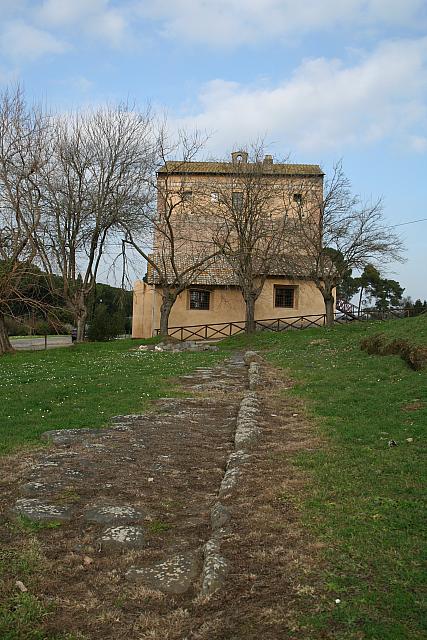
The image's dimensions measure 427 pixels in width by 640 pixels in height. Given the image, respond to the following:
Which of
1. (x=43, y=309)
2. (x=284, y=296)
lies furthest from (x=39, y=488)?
(x=284, y=296)

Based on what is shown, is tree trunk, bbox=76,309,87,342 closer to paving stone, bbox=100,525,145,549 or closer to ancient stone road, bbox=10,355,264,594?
ancient stone road, bbox=10,355,264,594

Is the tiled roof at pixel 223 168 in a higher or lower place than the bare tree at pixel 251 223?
higher

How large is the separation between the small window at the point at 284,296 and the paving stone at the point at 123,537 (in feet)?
112

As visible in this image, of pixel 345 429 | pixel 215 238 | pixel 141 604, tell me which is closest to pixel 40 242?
pixel 215 238

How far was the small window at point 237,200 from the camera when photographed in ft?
105

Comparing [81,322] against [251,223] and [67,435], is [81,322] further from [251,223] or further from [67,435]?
[67,435]

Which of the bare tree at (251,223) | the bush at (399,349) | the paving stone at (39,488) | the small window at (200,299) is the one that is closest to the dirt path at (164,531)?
the paving stone at (39,488)

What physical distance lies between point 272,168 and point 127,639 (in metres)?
→ 32.6

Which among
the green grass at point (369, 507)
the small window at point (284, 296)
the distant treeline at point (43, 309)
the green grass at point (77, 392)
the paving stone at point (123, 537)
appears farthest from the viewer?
the small window at point (284, 296)

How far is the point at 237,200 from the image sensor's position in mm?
32719

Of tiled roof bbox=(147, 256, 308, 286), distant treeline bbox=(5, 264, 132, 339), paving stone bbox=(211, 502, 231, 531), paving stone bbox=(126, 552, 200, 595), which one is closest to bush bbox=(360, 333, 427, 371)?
paving stone bbox=(211, 502, 231, 531)

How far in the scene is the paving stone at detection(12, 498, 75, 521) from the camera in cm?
522

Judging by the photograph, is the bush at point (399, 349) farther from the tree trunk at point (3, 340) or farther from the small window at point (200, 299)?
the small window at point (200, 299)

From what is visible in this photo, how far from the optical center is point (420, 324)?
16.2 metres
